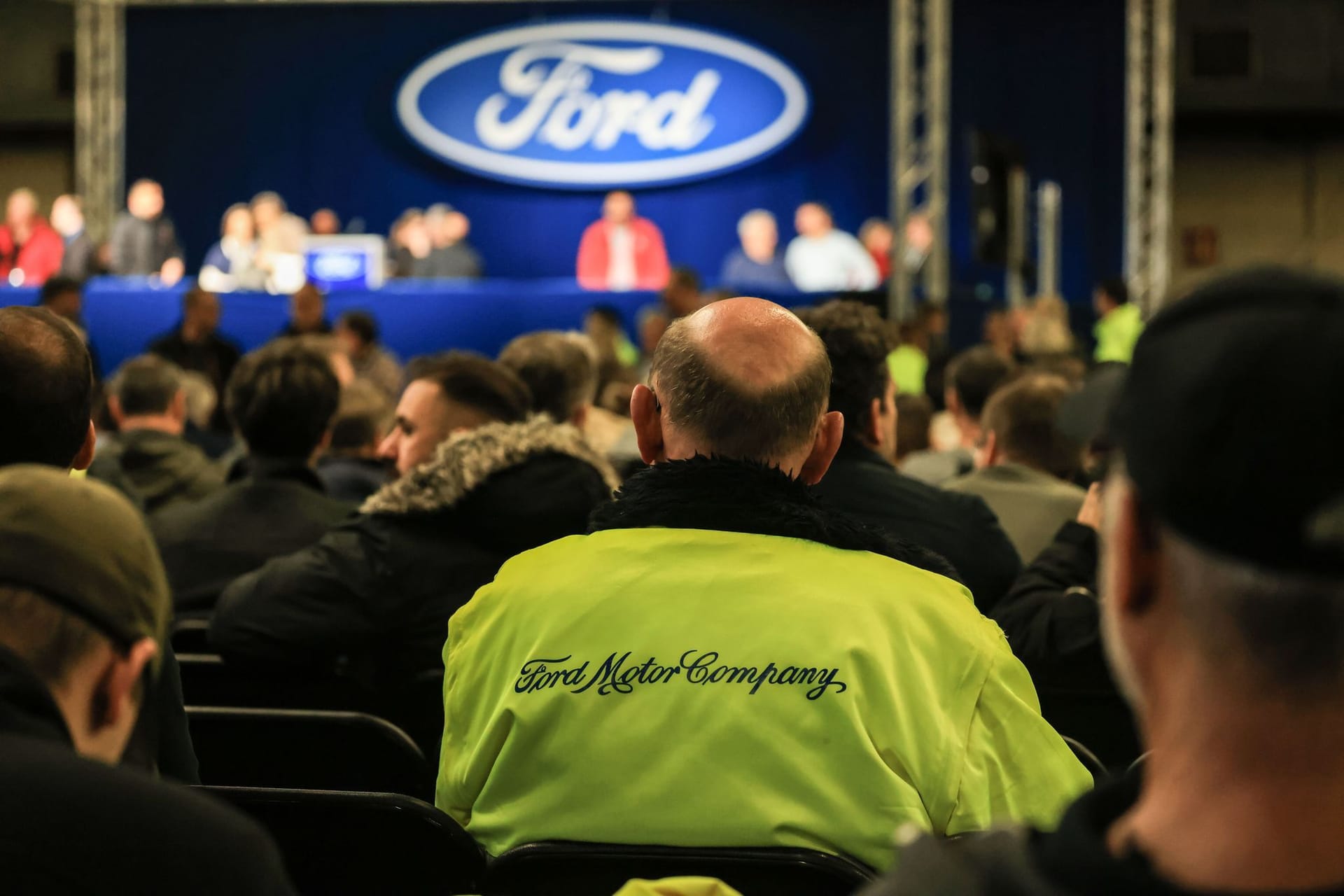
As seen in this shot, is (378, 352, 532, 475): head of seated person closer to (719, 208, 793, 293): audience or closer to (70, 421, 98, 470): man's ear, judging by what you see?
(70, 421, 98, 470): man's ear

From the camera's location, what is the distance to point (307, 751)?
2.52 metres

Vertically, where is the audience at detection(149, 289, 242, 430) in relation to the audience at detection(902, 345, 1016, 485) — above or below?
below

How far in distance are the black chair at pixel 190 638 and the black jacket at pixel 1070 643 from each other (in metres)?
1.40

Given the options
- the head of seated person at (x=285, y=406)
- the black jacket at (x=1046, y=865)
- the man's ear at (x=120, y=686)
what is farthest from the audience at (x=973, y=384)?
the black jacket at (x=1046, y=865)

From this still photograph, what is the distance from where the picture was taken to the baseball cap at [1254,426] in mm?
773

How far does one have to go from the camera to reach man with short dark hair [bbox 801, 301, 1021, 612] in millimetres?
2822

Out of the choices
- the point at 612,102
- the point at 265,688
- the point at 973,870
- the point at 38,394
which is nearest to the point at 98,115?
the point at 612,102

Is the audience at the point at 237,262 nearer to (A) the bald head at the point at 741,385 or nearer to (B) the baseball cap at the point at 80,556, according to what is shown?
(A) the bald head at the point at 741,385

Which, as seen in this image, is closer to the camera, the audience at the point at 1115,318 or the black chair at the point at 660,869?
the black chair at the point at 660,869

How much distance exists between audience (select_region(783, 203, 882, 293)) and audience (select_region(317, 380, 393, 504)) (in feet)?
25.2

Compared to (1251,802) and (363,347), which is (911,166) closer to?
(363,347)

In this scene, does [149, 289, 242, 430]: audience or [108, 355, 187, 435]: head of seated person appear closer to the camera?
[108, 355, 187, 435]: head of seated person

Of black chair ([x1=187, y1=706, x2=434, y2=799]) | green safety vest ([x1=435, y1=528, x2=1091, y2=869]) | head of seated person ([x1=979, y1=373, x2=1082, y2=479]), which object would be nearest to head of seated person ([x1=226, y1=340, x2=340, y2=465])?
black chair ([x1=187, y1=706, x2=434, y2=799])

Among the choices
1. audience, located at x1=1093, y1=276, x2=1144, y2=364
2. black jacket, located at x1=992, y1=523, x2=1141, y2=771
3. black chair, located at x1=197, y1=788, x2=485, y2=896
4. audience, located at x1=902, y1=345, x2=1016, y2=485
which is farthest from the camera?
audience, located at x1=1093, y1=276, x2=1144, y2=364
